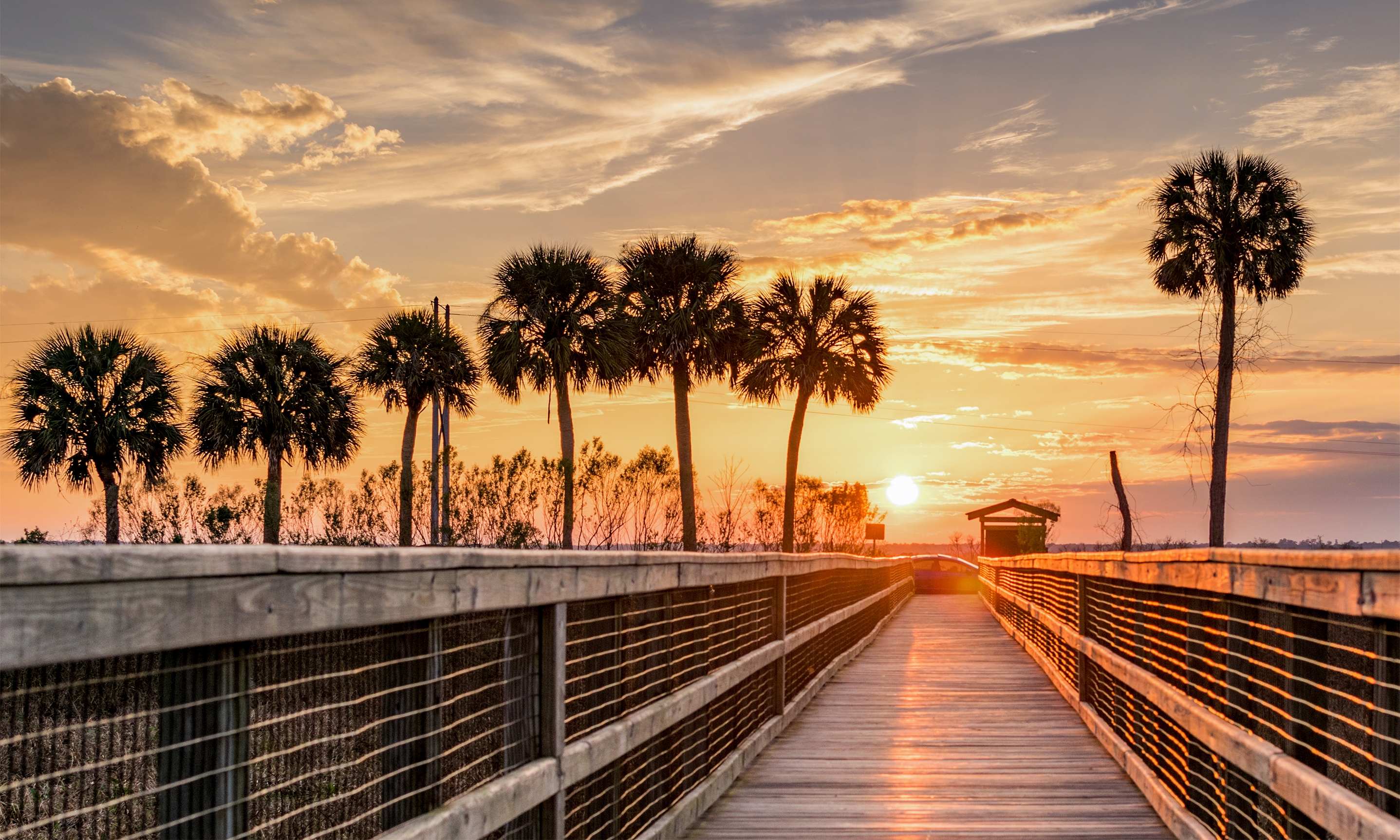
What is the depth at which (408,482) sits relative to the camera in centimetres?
4206

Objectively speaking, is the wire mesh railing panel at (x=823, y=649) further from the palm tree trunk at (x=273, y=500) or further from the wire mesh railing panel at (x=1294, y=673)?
the palm tree trunk at (x=273, y=500)

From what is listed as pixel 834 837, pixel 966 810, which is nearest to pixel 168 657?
pixel 834 837

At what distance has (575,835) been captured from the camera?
459 centimetres

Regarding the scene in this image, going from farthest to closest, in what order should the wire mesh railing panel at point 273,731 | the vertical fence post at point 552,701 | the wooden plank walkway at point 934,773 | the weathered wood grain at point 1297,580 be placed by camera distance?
the wooden plank walkway at point 934,773 → the vertical fence post at point 552,701 → the weathered wood grain at point 1297,580 → the wire mesh railing panel at point 273,731

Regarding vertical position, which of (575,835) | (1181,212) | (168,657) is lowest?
(575,835)

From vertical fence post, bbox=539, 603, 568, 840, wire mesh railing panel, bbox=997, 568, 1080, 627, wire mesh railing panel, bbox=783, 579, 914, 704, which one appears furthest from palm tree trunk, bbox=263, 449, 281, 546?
vertical fence post, bbox=539, 603, 568, 840

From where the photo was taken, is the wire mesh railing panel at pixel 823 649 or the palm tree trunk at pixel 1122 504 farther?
the palm tree trunk at pixel 1122 504

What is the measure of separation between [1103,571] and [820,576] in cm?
497

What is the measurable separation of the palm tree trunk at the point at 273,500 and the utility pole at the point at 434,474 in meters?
5.04

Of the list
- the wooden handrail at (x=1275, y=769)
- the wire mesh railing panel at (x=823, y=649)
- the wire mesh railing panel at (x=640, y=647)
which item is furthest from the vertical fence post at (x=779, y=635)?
the wooden handrail at (x=1275, y=769)

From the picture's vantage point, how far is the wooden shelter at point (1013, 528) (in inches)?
1890

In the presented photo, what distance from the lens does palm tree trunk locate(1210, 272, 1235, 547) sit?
32906mm

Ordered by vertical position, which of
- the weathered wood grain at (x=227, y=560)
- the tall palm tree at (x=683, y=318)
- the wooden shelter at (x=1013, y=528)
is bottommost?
the wooden shelter at (x=1013, y=528)

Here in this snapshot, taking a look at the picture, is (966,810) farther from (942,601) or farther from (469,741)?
(942,601)
